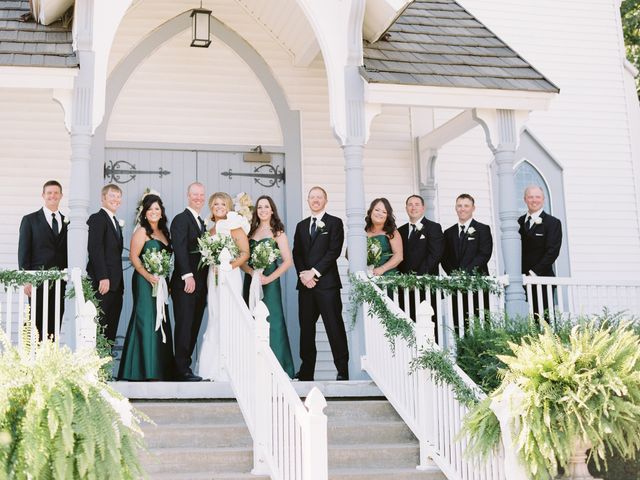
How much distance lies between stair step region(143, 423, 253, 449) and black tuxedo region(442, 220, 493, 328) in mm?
3159

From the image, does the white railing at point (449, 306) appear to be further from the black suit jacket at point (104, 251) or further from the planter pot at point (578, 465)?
the black suit jacket at point (104, 251)

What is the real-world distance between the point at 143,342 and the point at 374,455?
118 inches

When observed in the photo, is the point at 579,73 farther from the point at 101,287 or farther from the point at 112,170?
the point at 101,287

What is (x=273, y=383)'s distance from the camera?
7.53 m

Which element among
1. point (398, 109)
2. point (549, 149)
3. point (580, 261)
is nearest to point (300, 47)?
point (398, 109)

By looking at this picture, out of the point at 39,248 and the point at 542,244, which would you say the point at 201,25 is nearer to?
the point at 39,248

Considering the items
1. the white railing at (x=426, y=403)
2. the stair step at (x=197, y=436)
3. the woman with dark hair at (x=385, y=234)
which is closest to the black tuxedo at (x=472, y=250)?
the woman with dark hair at (x=385, y=234)

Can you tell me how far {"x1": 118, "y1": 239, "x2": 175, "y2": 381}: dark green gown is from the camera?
969 centimetres

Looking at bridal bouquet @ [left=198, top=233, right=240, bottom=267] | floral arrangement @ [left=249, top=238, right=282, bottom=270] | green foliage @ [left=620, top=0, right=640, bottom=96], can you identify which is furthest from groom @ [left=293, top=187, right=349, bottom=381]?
green foliage @ [left=620, top=0, right=640, bottom=96]

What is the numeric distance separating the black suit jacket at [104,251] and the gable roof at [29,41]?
5.44ft

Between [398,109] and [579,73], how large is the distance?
3.16 m

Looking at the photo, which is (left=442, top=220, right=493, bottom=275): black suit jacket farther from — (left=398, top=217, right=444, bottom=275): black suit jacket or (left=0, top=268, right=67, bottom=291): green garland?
(left=0, top=268, right=67, bottom=291): green garland

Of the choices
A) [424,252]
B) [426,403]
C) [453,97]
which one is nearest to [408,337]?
[426,403]

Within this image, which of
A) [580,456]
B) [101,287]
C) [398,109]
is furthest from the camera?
[398,109]
